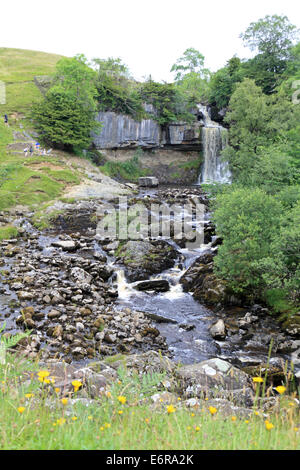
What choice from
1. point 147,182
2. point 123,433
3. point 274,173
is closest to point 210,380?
point 123,433

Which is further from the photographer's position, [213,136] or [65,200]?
[213,136]

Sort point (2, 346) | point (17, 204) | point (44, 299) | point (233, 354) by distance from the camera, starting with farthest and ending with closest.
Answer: point (17, 204), point (44, 299), point (233, 354), point (2, 346)

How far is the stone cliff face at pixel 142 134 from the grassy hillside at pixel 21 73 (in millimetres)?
12225

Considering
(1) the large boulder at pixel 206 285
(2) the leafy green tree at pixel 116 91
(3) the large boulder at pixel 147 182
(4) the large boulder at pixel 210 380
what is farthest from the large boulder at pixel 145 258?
(2) the leafy green tree at pixel 116 91

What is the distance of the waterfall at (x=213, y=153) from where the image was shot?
51.2 m

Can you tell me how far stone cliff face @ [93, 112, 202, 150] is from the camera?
52.3m

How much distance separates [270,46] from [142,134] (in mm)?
26161

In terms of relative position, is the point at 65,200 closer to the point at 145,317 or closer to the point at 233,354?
the point at 145,317

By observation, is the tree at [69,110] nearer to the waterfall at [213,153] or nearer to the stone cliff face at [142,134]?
the stone cliff face at [142,134]

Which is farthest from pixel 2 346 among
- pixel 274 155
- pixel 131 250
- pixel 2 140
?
→ pixel 2 140

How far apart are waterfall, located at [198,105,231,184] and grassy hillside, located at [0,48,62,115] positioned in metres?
29.2

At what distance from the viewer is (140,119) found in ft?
177

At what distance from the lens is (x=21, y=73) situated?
252ft
